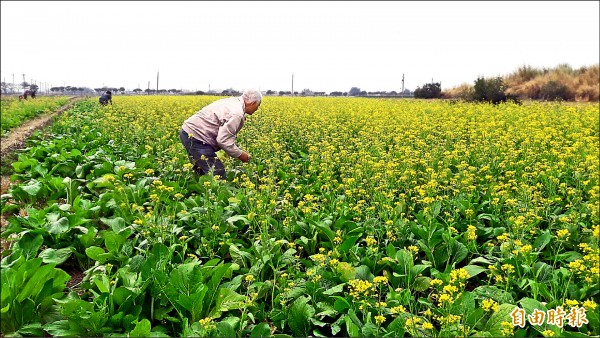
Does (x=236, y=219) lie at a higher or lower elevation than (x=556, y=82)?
lower

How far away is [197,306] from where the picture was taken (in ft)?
9.45

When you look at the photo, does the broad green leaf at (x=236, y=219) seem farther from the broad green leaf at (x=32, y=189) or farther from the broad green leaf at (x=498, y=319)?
the broad green leaf at (x=32, y=189)

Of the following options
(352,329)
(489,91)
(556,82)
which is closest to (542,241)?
(352,329)

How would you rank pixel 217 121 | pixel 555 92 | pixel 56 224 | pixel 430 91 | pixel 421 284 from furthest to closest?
pixel 430 91
pixel 555 92
pixel 217 121
pixel 56 224
pixel 421 284

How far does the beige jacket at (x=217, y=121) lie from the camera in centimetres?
580

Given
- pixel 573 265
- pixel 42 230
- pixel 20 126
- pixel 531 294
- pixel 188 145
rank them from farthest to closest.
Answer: pixel 20 126 → pixel 188 145 → pixel 42 230 → pixel 531 294 → pixel 573 265

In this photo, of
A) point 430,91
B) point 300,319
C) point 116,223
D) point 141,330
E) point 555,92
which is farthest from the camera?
point 430,91

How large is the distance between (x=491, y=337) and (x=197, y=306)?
1745 mm

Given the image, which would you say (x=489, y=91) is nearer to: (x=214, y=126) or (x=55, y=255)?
(x=214, y=126)

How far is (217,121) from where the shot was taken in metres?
6.11

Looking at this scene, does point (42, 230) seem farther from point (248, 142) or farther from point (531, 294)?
point (248, 142)

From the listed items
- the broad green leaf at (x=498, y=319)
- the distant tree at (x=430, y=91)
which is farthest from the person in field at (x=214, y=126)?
the distant tree at (x=430, y=91)

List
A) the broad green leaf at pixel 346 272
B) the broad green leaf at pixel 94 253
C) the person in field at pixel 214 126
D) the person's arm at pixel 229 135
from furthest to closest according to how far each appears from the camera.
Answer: the person in field at pixel 214 126 < the person's arm at pixel 229 135 < the broad green leaf at pixel 94 253 < the broad green leaf at pixel 346 272

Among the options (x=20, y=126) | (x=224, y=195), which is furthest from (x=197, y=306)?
(x=20, y=126)
